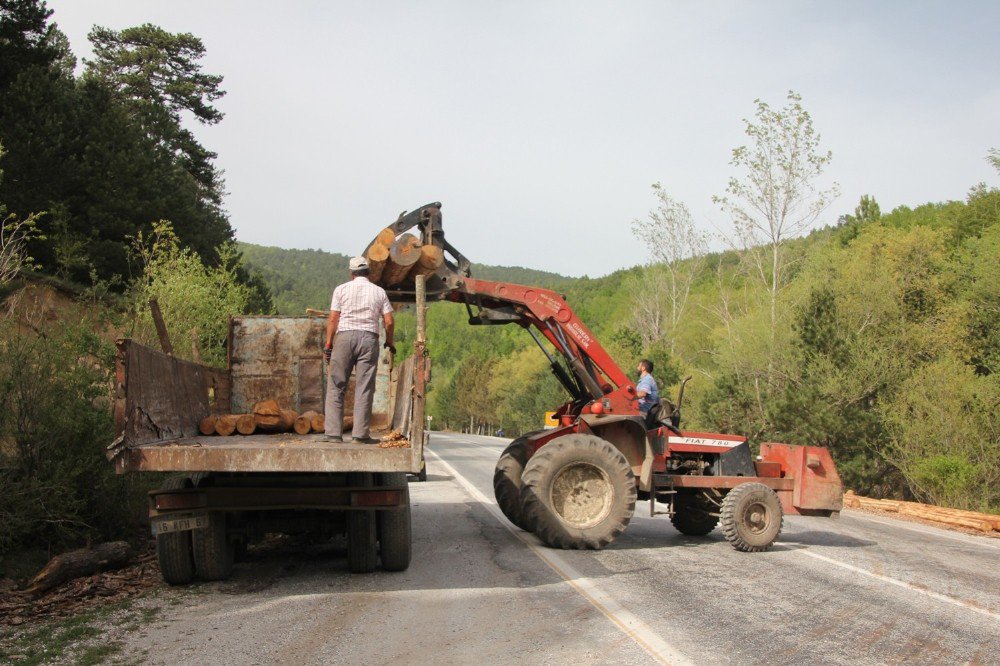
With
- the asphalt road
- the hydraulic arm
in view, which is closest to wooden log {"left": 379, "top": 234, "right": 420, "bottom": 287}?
the hydraulic arm

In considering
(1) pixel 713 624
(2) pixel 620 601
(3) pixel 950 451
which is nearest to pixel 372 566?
(2) pixel 620 601

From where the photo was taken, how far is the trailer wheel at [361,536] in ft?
27.3

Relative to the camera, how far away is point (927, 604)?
24.5 ft

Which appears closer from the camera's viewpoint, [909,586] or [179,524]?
[179,524]

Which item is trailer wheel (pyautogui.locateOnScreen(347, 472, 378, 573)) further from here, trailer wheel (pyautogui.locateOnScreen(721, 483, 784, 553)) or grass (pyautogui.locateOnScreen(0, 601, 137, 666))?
trailer wheel (pyautogui.locateOnScreen(721, 483, 784, 553))

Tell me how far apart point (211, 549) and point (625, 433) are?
17.1 feet

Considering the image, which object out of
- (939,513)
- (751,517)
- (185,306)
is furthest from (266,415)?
(939,513)

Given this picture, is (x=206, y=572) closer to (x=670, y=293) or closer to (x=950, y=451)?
(x=950, y=451)

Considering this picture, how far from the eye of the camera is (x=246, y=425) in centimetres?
928

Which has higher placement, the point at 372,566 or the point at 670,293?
the point at 670,293

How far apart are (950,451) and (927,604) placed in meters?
16.3

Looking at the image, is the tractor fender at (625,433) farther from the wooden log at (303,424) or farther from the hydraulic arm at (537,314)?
the wooden log at (303,424)

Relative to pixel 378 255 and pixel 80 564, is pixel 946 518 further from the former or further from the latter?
pixel 80 564

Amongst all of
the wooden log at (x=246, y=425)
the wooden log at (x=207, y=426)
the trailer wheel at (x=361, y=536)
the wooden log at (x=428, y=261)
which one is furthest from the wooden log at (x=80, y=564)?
the wooden log at (x=428, y=261)
